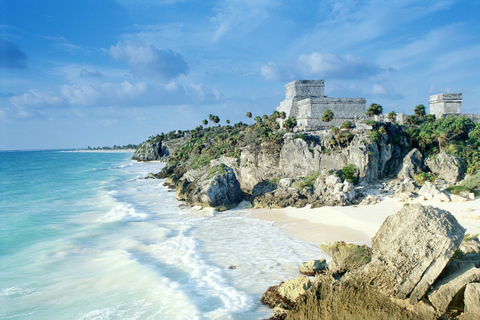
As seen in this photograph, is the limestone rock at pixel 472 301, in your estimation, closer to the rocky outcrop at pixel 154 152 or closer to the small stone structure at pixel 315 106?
the small stone structure at pixel 315 106

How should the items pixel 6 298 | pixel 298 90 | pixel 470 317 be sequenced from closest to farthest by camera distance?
pixel 470 317 → pixel 6 298 → pixel 298 90

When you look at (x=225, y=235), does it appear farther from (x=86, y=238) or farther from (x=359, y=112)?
(x=359, y=112)

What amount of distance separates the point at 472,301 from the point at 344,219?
42.4 feet

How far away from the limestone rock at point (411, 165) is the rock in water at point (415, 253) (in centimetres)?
2310

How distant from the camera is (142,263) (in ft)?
47.4

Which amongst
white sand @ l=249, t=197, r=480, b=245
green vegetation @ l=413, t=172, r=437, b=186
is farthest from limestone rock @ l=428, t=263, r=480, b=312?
green vegetation @ l=413, t=172, r=437, b=186

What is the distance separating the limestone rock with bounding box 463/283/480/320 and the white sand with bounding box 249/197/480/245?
812cm

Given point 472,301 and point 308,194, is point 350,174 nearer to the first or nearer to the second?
point 308,194

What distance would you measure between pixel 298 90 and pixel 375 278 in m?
44.0

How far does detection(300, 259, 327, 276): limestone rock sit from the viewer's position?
11677 millimetres

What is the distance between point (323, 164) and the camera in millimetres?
31562

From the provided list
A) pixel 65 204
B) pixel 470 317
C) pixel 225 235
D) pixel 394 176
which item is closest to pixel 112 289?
pixel 225 235

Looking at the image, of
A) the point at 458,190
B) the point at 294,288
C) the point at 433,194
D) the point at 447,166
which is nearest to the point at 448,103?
the point at 447,166

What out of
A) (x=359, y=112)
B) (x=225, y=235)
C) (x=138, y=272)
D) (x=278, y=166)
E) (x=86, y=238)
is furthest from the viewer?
(x=359, y=112)
